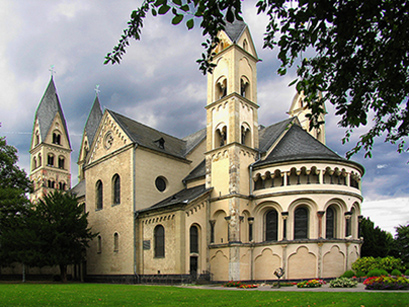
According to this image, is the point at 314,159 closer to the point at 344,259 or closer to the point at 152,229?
the point at 344,259

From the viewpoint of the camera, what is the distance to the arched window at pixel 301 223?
24.8 m

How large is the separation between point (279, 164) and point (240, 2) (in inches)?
838

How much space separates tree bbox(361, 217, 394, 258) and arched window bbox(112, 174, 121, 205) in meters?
23.3

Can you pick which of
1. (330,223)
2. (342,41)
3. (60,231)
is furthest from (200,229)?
(342,41)

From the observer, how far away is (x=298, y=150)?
26766mm

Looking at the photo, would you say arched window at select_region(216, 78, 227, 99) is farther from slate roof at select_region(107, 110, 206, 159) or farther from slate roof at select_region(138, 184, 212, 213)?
slate roof at select_region(138, 184, 212, 213)

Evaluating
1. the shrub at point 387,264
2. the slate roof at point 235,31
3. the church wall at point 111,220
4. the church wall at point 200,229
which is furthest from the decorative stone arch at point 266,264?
the slate roof at point 235,31

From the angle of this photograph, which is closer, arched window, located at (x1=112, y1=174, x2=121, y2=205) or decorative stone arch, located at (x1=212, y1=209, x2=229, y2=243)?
decorative stone arch, located at (x1=212, y1=209, x2=229, y2=243)

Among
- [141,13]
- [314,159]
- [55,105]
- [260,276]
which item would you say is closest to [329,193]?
[314,159]

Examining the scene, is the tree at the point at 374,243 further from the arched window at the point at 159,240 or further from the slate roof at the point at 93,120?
the slate roof at the point at 93,120

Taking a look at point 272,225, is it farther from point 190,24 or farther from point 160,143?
point 190,24

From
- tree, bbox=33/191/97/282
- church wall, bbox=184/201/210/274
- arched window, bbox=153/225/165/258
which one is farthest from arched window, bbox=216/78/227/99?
tree, bbox=33/191/97/282

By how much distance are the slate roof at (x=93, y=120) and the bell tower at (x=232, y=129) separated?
34.8m

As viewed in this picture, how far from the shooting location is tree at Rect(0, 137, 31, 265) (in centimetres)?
2942
